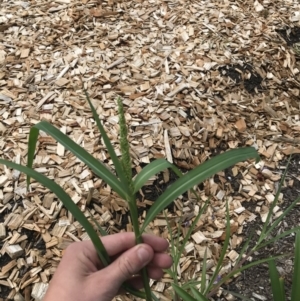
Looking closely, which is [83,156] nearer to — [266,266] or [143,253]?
[143,253]

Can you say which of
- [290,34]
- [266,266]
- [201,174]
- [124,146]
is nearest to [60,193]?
[124,146]

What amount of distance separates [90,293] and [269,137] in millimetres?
1172

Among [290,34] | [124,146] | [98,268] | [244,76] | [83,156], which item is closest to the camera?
[124,146]

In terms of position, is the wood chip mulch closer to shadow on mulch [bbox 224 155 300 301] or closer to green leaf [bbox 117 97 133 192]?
shadow on mulch [bbox 224 155 300 301]

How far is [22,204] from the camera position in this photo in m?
1.51

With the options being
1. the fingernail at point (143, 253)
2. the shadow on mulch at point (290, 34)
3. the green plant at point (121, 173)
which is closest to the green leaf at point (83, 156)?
the green plant at point (121, 173)

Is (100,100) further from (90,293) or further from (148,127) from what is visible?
(90,293)

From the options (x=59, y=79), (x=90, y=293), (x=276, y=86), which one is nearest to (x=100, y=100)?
(x=59, y=79)

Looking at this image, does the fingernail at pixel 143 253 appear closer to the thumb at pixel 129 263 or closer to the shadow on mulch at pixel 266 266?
the thumb at pixel 129 263

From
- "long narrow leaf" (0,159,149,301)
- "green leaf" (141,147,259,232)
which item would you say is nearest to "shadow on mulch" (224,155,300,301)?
"green leaf" (141,147,259,232)

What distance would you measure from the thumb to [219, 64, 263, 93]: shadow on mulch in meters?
1.27

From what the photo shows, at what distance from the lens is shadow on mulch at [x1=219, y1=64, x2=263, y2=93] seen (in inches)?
79.3

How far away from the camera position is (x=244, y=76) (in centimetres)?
203

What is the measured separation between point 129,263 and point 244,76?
134 cm
